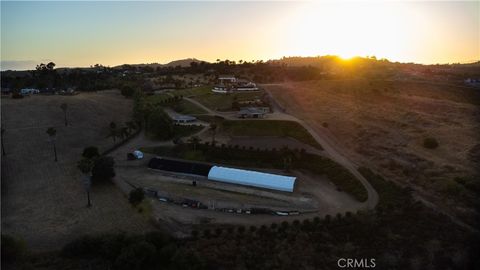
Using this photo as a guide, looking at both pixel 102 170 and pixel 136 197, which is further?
pixel 102 170

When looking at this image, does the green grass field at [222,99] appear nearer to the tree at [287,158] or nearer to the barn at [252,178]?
the tree at [287,158]

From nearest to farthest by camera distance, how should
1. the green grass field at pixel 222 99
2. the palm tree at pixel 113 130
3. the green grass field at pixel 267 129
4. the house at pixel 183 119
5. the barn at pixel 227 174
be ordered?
the barn at pixel 227 174 → the green grass field at pixel 267 129 → the palm tree at pixel 113 130 → the house at pixel 183 119 → the green grass field at pixel 222 99

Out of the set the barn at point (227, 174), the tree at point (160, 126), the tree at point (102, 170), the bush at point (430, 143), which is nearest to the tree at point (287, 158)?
the barn at point (227, 174)

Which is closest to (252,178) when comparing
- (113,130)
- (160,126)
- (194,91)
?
(160,126)

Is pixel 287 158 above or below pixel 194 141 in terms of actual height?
below

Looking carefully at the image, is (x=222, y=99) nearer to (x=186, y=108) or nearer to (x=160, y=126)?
(x=186, y=108)

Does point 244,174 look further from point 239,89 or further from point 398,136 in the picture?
point 239,89

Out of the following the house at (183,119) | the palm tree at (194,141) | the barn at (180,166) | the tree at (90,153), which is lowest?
the barn at (180,166)
